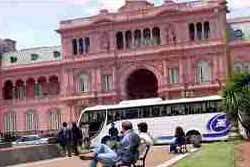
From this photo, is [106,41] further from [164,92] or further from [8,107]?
[8,107]

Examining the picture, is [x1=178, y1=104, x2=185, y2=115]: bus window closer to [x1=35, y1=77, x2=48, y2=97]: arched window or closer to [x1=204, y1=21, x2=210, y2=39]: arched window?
[x1=204, y1=21, x2=210, y2=39]: arched window

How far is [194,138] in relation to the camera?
121 ft

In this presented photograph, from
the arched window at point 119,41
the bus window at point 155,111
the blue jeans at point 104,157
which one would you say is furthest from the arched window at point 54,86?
the blue jeans at point 104,157

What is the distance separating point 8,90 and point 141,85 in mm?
18389

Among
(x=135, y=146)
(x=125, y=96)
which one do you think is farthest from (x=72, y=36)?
(x=135, y=146)

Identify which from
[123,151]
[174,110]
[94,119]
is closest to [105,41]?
[94,119]

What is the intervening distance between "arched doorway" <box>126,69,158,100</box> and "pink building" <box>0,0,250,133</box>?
0.37ft

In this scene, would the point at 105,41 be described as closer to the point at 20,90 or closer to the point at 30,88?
the point at 30,88

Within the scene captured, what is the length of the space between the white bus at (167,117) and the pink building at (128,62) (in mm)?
23347

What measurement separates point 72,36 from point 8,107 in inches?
502

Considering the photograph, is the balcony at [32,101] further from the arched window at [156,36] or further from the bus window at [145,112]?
the bus window at [145,112]

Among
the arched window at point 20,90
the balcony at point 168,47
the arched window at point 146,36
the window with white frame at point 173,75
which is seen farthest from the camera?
the arched window at point 20,90

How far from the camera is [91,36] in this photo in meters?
72.2

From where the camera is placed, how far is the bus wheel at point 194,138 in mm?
35219
